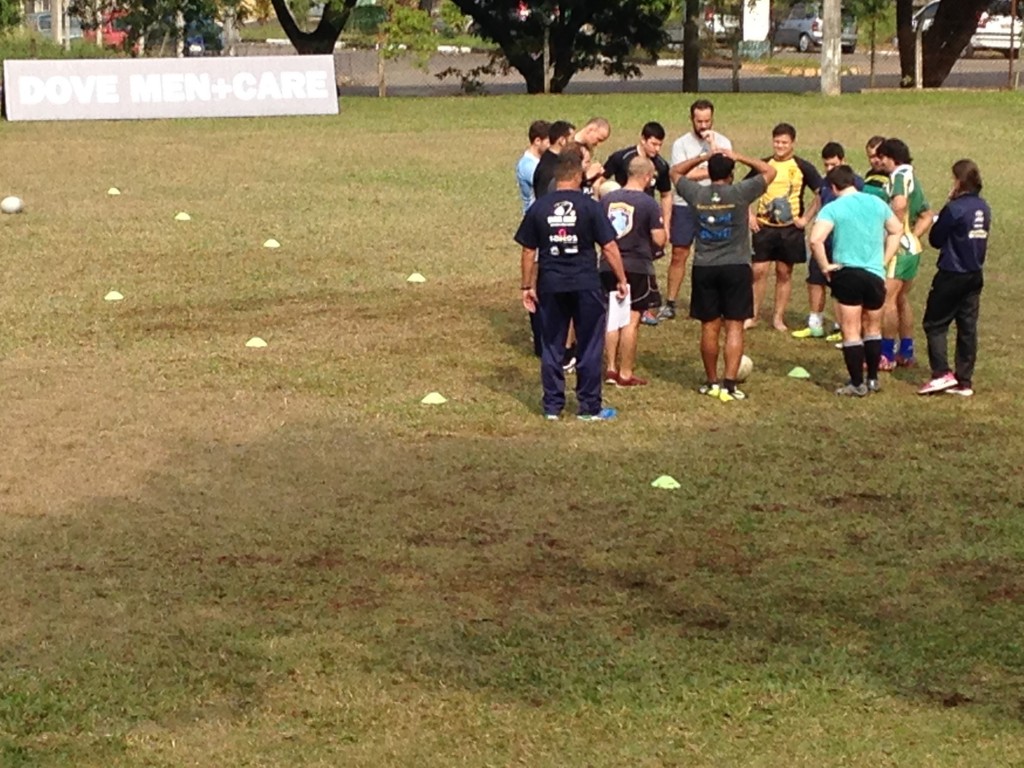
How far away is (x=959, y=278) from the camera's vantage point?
12383 millimetres

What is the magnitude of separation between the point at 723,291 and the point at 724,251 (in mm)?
291

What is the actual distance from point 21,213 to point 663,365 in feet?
37.5

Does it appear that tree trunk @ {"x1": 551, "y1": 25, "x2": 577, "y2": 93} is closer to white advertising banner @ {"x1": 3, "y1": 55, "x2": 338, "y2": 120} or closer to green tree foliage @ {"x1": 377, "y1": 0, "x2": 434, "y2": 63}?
green tree foliage @ {"x1": 377, "y1": 0, "x2": 434, "y2": 63}

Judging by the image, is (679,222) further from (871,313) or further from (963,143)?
(963,143)

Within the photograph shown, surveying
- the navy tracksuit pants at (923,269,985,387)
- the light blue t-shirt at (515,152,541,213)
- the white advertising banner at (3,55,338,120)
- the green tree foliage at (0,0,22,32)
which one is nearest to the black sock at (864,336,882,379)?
the navy tracksuit pants at (923,269,985,387)

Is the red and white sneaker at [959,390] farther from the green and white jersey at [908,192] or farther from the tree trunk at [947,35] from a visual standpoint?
the tree trunk at [947,35]

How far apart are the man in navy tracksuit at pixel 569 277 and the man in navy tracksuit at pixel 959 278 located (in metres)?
2.32

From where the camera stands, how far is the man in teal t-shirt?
12305 millimetres

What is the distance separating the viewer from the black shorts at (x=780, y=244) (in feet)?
47.2

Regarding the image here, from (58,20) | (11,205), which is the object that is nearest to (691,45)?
(58,20)

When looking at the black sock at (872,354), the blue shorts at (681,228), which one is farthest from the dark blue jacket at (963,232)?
the blue shorts at (681,228)

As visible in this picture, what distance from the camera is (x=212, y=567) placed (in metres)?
8.95

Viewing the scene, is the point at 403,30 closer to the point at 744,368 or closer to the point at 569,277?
the point at 744,368

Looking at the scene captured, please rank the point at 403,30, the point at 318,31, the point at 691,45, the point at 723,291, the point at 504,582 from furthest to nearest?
the point at 318,31, the point at 403,30, the point at 691,45, the point at 723,291, the point at 504,582
